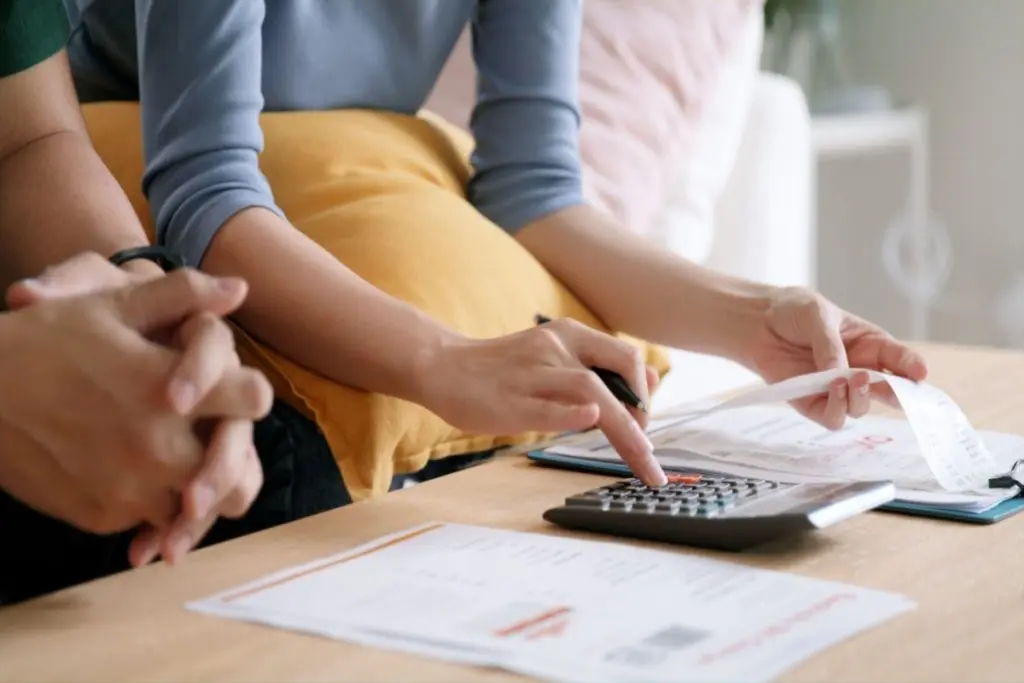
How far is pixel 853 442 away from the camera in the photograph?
0.90 meters

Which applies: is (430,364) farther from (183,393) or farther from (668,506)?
(183,393)

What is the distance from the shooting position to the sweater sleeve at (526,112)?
1152 mm

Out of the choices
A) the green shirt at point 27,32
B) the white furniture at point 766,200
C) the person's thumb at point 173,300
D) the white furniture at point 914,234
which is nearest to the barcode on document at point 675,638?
the person's thumb at point 173,300

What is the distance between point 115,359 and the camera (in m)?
0.54

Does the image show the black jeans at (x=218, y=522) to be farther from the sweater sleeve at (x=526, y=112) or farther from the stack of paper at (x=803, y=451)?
the sweater sleeve at (x=526, y=112)

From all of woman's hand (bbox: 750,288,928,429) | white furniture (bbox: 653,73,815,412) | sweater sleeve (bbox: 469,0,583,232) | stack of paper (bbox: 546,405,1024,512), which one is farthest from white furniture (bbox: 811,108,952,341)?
stack of paper (bbox: 546,405,1024,512)

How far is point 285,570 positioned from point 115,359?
15 centimetres

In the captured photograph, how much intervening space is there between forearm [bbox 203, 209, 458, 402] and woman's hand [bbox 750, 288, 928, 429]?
26 cm

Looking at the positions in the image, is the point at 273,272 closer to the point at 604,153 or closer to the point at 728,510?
the point at 728,510

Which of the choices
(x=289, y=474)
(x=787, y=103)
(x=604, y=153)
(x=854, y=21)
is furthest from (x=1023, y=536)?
(x=854, y=21)

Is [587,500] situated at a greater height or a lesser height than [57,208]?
lesser

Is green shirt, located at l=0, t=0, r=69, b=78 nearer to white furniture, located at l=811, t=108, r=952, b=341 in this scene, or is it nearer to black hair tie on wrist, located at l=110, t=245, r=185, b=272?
black hair tie on wrist, located at l=110, t=245, r=185, b=272

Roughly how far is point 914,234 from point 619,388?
2.00m

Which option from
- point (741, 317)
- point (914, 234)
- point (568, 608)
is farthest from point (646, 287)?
point (914, 234)
